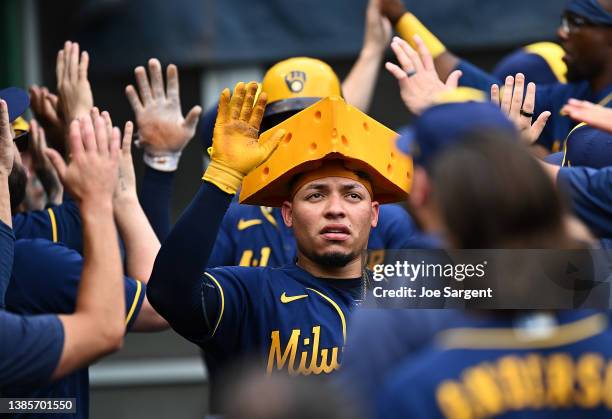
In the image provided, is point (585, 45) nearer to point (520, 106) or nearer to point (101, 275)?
point (520, 106)

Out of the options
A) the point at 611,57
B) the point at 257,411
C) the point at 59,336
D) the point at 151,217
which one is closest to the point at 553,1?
the point at 611,57

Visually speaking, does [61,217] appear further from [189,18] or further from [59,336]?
[189,18]

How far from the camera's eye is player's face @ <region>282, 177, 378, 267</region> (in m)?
3.79

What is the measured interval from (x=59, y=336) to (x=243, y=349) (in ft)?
3.34

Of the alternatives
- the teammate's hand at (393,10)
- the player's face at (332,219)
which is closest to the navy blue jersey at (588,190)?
the player's face at (332,219)

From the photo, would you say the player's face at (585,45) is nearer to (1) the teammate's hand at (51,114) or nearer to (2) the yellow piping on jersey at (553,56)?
(2) the yellow piping on jersey at (553,56)

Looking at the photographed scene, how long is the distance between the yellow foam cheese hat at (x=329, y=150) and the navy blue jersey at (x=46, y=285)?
0.58 metres

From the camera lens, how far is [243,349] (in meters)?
3.68

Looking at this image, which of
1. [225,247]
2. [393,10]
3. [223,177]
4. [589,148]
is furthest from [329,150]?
[393,10]

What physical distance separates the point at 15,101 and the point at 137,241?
27.0 inches

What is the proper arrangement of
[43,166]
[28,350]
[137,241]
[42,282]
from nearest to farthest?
[28,350] → [42,282] → [137,241] → [43,166]

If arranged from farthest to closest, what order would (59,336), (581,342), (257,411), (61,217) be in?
(61,217), (59,336), (581,342), (257,411)

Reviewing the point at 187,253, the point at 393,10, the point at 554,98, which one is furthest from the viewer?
the point at 393,10

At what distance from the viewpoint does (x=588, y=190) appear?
141 inches
